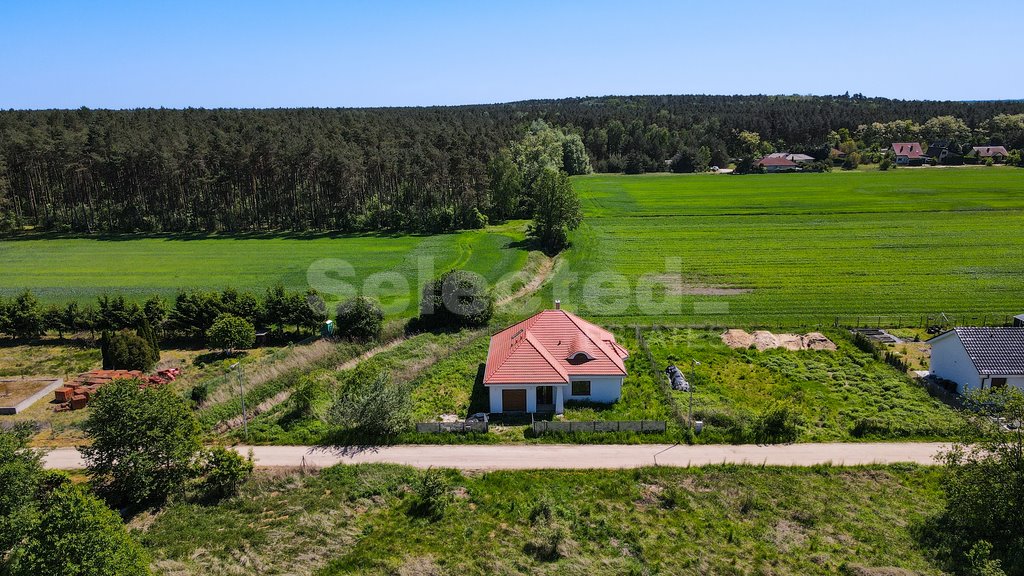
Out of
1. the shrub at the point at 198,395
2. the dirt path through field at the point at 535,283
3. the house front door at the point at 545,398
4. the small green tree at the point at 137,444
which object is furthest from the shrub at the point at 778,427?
the shrub at the point at 198,395

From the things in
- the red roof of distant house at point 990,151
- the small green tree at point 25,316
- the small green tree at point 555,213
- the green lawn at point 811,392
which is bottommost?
the green lawn at point 811,392

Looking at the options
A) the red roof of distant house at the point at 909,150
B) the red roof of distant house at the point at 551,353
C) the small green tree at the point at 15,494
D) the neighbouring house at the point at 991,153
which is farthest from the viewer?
the red roof of distant house at the point at 909,150

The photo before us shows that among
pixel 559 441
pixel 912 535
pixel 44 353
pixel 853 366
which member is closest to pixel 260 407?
pixel 559 441

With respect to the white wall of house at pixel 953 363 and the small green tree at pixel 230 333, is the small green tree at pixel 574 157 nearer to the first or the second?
the small green tree at pixel 230 333

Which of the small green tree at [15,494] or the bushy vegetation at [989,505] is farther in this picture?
the bushy vegetation at [989,505]

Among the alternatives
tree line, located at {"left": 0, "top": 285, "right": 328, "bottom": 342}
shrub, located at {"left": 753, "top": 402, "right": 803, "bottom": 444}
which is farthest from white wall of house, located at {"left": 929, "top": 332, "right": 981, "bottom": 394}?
tree line, located at {"left": 0, "top": 285, "right": 328, "bottom": 342}

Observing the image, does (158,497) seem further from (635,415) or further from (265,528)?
(635,415)

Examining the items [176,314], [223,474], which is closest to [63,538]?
[223,474]
